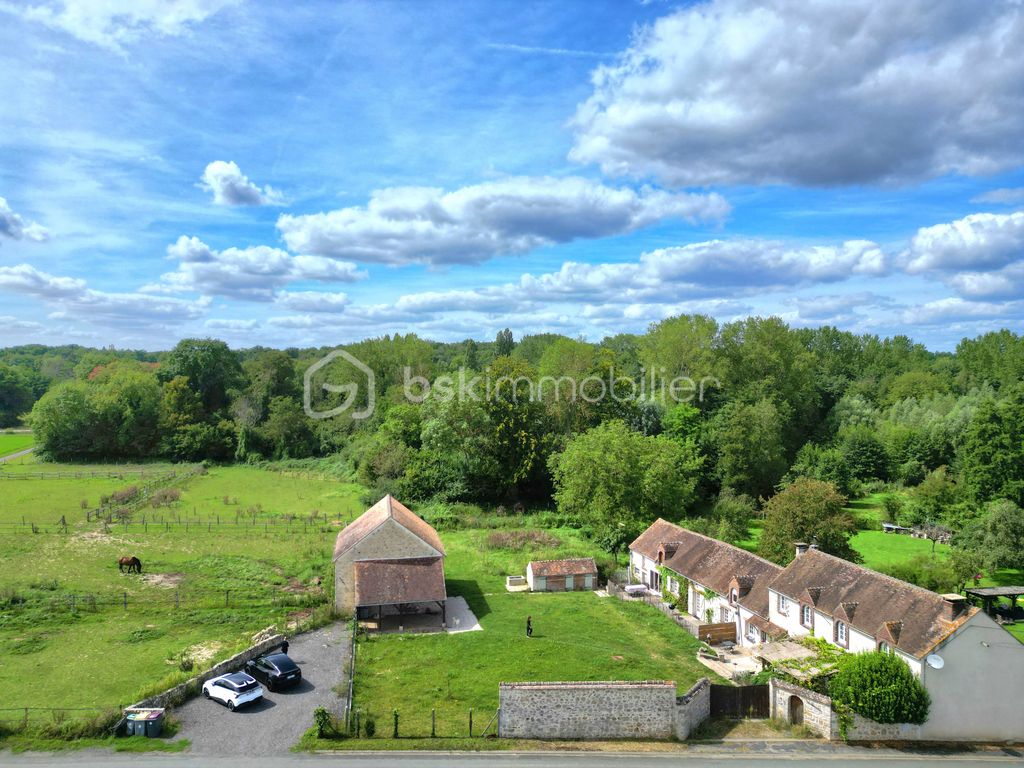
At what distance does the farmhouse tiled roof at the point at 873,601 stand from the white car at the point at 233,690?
21.1 metres

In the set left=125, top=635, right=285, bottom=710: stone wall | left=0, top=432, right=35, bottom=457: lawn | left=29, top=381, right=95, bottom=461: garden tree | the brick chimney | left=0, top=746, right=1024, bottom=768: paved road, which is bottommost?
left=0, top=746, right=1024, bottom=768: paved road

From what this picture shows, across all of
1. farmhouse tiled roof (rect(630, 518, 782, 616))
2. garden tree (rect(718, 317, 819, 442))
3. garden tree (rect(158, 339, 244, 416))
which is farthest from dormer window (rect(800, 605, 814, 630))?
garden tree (rect(158, 339, 244, 416))

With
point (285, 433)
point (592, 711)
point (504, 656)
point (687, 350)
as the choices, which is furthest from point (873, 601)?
point (285, 433)

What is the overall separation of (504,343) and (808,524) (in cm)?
9689

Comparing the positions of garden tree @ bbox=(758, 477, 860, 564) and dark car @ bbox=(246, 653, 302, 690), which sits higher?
garden tree @ bbox=(758, 477, 860, 564)

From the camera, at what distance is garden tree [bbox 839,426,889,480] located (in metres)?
64.9

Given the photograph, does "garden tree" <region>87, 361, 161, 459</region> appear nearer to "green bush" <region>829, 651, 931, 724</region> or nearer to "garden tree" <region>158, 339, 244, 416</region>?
"garden tree" <region>158, 339, 244, 416</region>

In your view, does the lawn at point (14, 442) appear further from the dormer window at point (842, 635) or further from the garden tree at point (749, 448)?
the dormer window at point (842, 635)

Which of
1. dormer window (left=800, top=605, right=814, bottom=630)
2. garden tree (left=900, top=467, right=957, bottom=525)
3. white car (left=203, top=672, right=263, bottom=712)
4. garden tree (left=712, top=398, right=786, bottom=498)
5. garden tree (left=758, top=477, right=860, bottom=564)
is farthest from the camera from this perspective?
garden tree (left=712, top=398, right=786, bottom=498)

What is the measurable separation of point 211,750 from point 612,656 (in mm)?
14773

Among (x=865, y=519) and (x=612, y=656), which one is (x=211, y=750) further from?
(x=865, y=519)

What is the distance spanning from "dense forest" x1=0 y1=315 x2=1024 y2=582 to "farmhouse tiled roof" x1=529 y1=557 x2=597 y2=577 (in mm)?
6574

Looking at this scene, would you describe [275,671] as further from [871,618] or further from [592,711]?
[871,618]

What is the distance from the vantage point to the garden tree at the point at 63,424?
75.2 meters
